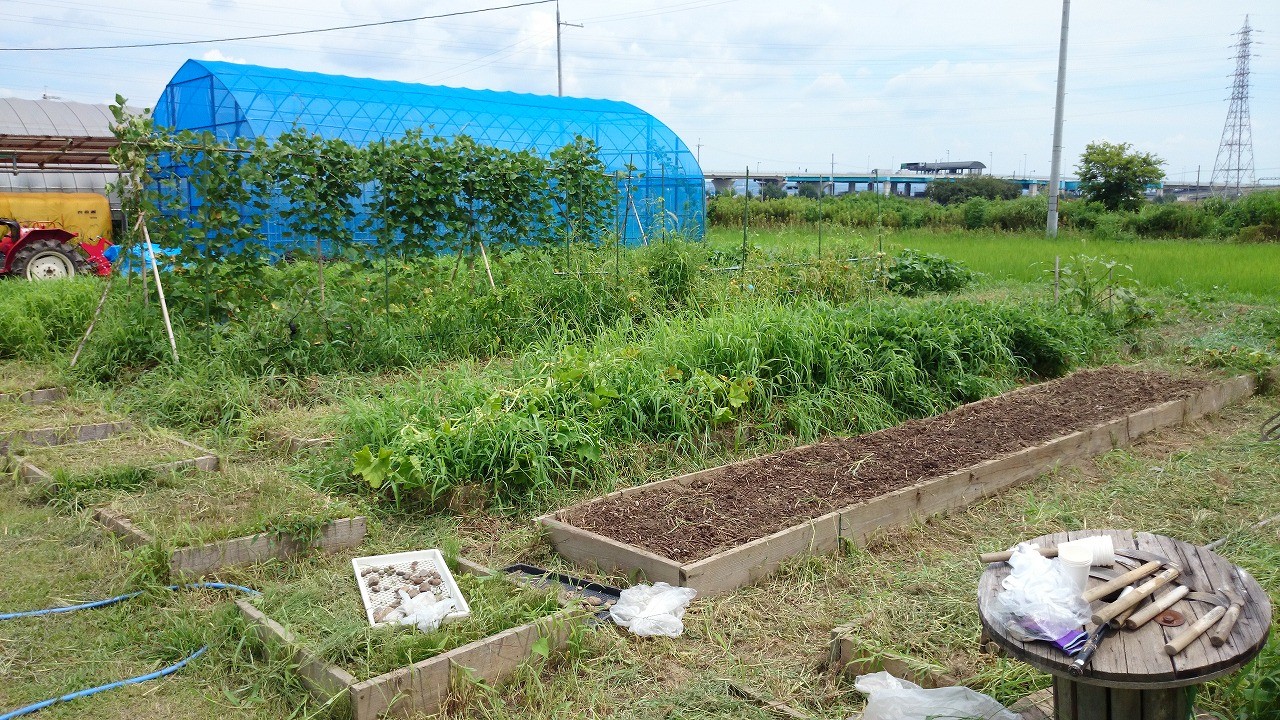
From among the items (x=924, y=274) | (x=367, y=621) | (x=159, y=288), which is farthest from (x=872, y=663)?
(x=924, y=274)

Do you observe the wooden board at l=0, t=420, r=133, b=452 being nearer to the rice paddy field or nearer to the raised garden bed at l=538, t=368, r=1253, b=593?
the rice paddy field

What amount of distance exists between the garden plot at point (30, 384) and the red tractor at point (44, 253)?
457cm

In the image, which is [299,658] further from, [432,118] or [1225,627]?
[432,118]

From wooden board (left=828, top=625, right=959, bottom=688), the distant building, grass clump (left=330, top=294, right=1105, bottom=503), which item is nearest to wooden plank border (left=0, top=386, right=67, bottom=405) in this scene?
grass clump (left=330, top=294, right=1105, bottom=503)

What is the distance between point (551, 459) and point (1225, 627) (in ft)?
11.2

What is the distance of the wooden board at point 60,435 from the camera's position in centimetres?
572

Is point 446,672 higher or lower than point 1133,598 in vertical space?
lower

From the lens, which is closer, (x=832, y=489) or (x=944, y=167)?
(x=832, y=489)

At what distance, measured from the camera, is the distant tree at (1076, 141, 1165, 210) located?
78.6ft

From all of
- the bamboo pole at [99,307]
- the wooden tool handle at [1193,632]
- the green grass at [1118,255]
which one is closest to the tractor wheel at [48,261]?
the bamboo pole at [99,307]

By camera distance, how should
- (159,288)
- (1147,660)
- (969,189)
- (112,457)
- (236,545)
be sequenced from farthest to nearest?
(969,189) → (159,288) → (112,457) → (236,545) → (1147,660)

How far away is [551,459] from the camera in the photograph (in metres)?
5.14

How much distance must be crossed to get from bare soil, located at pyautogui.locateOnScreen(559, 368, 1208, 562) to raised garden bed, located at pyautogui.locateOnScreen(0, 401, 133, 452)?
3.45 meters

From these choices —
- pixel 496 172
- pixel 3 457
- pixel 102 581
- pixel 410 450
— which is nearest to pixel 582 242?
pixel 496 172
